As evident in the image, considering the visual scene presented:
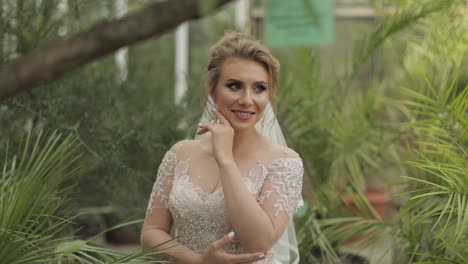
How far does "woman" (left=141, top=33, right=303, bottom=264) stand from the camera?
8.38 ft

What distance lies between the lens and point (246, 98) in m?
2.67

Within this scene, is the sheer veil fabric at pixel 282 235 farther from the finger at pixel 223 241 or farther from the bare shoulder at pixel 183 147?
the finger at pixel 223 241

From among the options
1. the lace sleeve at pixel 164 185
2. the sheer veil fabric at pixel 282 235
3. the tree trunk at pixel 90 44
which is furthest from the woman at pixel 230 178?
the tree trunk at pixel 90 44

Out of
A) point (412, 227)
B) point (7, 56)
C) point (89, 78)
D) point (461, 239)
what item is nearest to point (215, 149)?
point (461, 239)

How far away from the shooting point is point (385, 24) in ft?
14.4

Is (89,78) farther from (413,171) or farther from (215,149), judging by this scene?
(215,149)

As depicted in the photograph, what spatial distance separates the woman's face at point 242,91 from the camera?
2.70m

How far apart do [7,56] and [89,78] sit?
735 mm

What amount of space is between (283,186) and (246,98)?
12.5 inches

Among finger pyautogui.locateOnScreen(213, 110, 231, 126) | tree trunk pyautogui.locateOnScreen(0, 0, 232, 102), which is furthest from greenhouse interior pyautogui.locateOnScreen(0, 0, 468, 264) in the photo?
tree trunk pyautogui.locateOnScreen(0, 0, 232, 102)

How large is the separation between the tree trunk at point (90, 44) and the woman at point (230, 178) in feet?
4.60

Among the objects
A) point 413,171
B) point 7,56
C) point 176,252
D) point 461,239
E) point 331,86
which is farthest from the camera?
point 331,86

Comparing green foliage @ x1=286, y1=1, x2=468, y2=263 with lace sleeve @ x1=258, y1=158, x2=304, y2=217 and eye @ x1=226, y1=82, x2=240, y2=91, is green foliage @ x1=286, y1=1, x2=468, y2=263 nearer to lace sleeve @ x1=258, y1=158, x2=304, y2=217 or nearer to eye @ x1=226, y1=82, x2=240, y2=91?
lace sleeve @ x1=258, y1=158, x2=304, y2=217

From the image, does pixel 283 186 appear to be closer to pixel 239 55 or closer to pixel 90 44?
pixel 239 55
